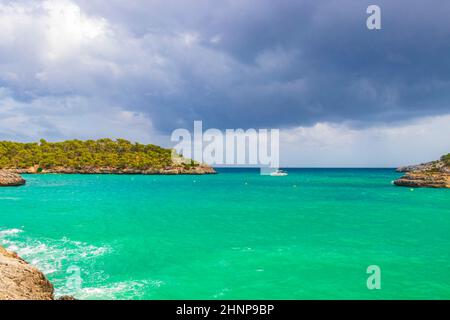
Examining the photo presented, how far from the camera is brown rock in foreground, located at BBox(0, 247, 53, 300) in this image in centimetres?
1035

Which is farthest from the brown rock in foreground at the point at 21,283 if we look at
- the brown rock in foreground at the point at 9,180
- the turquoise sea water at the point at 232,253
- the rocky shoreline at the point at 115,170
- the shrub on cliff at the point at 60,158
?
the shrub on cliff at the point at 60,158

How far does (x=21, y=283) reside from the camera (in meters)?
11.4

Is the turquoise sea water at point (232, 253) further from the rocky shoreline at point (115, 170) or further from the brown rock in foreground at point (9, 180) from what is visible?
the rocky shoreline at point (115, 170)

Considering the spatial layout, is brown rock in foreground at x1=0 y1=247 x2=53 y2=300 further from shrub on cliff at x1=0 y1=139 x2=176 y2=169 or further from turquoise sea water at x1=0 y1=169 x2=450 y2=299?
shrub on cliff at x1=0 y1=139 x2=176 y2=169

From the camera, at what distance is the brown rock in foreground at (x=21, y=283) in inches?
407

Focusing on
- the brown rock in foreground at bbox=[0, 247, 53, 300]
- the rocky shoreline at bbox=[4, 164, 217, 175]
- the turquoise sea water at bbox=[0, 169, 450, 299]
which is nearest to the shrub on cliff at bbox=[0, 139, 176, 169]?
the rocky shoreline at bbox=[4, 164, 217, 175]

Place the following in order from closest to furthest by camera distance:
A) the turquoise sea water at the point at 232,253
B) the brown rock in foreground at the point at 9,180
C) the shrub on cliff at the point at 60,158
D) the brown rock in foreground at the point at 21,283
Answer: the brown rock in foreground at the point at 21,283
the turquoise sea water at the point at 232,253
the brown rock in foreground at the point at 9,180
the shrub on cliff at the point at 60,158

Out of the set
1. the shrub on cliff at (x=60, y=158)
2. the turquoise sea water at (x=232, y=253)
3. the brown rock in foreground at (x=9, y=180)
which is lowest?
the turquoise sea water at (x=232, y=253)

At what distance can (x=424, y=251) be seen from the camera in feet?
72.3

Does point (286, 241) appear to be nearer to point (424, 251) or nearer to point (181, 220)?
point (424, 251)

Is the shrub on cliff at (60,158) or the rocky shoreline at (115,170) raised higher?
the shrub on cliff at (60,158)

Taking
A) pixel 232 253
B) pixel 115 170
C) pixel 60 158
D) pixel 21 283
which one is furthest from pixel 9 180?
pixel 60 158

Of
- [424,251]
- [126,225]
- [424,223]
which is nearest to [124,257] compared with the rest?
[126,225]

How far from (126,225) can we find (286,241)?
17920mm
